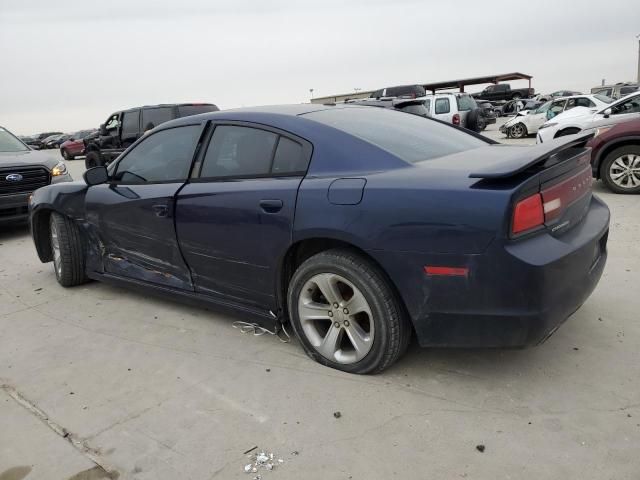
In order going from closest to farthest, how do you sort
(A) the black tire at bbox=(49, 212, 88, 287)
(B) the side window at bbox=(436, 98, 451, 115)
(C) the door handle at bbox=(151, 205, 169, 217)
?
(C) the door handle at bbox=(151, 205, 169, 217) → (A) the black tire at bbox=(49, 212, 88, 287) → (B) the side window at bbox=(436, 98, 451, 115)

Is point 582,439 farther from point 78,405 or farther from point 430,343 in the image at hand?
point 78,405

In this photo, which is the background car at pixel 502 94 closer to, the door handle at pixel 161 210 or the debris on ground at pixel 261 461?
the door handle at pixel 161 210

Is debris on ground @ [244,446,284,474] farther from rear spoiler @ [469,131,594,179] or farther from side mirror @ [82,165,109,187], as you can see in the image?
side mirror @ [82,165,109,187]

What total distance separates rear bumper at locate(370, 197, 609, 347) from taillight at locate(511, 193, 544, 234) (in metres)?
0.06

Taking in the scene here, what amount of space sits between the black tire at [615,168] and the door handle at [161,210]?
656 cm

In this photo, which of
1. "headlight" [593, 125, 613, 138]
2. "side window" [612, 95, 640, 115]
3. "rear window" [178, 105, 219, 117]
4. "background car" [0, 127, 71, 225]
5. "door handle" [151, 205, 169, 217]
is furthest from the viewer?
"rear window" [178, 105, 219, 117]

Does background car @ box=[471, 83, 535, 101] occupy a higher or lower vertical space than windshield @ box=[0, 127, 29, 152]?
higher

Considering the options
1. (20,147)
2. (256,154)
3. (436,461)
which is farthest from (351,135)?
(20,147)

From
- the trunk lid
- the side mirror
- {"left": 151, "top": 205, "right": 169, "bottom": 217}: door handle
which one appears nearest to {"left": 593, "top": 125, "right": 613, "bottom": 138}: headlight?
the trunk lid

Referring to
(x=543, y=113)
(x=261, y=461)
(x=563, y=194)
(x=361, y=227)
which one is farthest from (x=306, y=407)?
(x=543, y=113)

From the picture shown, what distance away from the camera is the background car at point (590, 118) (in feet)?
28.2

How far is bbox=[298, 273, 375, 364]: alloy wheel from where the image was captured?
9.34 feet

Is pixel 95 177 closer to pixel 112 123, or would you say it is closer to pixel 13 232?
pixel 13 232

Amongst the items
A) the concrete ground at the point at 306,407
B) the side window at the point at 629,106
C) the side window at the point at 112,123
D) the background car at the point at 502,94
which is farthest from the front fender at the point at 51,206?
the background car at the point at 502,94
